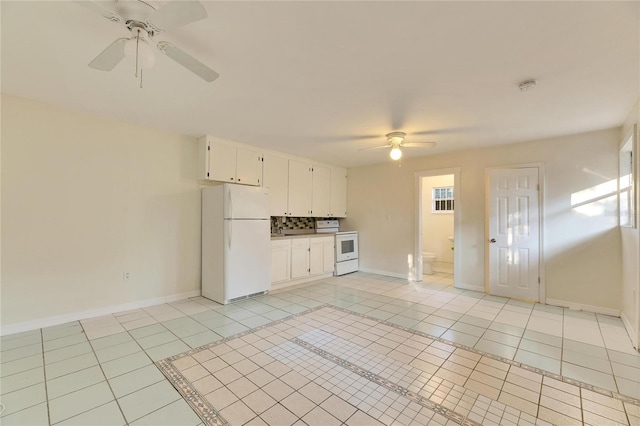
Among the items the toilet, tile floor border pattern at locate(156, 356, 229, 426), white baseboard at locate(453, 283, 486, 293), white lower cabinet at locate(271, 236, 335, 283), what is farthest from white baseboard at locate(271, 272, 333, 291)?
tile floor border pattern at locate(156, 356, 229, 426)

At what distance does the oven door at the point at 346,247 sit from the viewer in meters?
5.68

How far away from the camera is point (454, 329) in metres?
2.97

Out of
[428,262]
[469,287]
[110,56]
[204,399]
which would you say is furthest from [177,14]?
[428,262]

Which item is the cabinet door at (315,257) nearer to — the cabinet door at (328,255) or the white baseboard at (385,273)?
the cabinet door at (328,255)

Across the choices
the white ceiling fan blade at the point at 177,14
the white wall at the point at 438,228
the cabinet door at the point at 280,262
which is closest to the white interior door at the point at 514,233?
the white wall at the point at 438,228

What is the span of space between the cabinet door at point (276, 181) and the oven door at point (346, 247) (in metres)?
1.37

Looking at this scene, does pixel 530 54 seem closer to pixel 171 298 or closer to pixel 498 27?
pixel 498 27

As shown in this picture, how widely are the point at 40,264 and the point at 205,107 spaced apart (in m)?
2.41

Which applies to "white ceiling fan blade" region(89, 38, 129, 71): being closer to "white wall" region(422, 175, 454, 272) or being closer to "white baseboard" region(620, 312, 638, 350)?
"white baseboard" region(620, 312, 638, 350)

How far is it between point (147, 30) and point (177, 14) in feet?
1.45

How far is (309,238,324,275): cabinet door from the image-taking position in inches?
204

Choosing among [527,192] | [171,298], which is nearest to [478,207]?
[527,192]

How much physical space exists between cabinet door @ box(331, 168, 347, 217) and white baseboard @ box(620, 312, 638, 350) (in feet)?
14.7

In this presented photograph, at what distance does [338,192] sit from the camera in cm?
616
